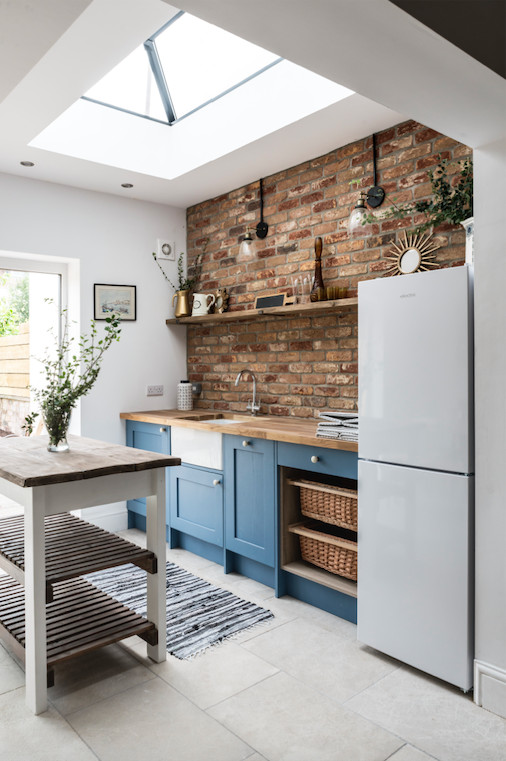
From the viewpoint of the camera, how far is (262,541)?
3.04m

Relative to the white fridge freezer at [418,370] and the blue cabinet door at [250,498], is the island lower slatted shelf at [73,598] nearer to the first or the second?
the blue cabinet door at [250,498]

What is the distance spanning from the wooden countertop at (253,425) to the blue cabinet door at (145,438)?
5 centimetres

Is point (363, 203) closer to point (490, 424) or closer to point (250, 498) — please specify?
point (490, 424)

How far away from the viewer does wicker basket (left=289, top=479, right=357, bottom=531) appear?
2621 millimetres

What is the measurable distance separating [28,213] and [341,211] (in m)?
2.14

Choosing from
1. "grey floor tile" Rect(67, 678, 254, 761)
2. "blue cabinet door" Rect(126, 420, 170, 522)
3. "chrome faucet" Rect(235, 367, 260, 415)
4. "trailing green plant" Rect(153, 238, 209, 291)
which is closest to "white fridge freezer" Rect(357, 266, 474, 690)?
"grey floor tile" Rect(67, 678, 254, 761)

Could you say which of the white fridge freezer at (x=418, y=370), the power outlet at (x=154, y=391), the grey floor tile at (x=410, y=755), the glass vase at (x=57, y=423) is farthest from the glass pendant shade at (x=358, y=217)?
the grey floor tile at (x=410, y=755)

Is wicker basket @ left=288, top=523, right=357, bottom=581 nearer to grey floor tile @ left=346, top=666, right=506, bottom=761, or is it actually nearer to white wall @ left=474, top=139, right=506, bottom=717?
grey floor tile @ left=346, top=666, right=506, bottom=761

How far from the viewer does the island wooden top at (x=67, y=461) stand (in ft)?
6.43

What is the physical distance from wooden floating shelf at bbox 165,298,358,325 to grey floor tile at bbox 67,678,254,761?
2.06m

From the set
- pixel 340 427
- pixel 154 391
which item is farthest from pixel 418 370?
pixel 154 391

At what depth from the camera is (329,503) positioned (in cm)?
275

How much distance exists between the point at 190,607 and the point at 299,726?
1.05 m

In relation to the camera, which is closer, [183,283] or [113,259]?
[113,259]
